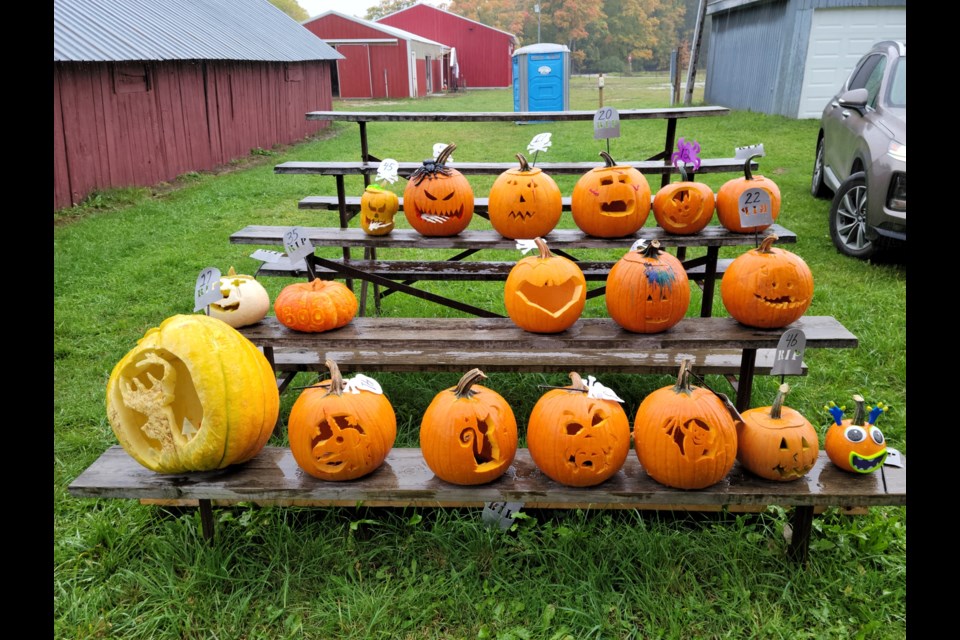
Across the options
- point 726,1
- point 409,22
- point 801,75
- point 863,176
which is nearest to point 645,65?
point 409,22

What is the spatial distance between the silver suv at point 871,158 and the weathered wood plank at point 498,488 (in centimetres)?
389

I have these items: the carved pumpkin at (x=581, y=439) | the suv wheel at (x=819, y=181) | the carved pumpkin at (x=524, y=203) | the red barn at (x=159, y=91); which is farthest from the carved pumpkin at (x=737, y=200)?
the red barn at (x=159, y=91)

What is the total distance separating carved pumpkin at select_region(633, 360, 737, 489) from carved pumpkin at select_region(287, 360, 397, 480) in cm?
103

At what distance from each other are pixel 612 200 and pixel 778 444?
1.59m

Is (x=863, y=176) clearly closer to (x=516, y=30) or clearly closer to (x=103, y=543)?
(x=103, y=543)

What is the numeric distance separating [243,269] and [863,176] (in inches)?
236

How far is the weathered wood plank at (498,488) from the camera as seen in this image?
259cm

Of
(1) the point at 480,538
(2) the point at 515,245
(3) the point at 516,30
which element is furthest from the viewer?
(3) the point at 516,30

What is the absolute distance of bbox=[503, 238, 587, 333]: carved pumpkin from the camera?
3100mm

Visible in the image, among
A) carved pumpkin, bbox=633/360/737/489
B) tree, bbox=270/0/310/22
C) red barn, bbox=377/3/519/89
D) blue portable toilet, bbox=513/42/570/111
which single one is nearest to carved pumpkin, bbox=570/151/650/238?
carved pumpkin, bbox=633/360/737/489

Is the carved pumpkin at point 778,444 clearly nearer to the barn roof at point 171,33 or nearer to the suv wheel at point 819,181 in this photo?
the barn roof at point 171,33

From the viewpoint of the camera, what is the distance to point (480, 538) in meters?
2.87

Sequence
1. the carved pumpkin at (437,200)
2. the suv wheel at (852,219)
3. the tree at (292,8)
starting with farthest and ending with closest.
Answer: the tree at (292,8) < the suv wheel at (852,219) < the carved pumpkin at (437,200)

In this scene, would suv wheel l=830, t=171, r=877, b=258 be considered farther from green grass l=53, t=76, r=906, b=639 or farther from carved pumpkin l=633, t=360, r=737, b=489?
carved pumpkin l=633, t=360, r=737, b=489
